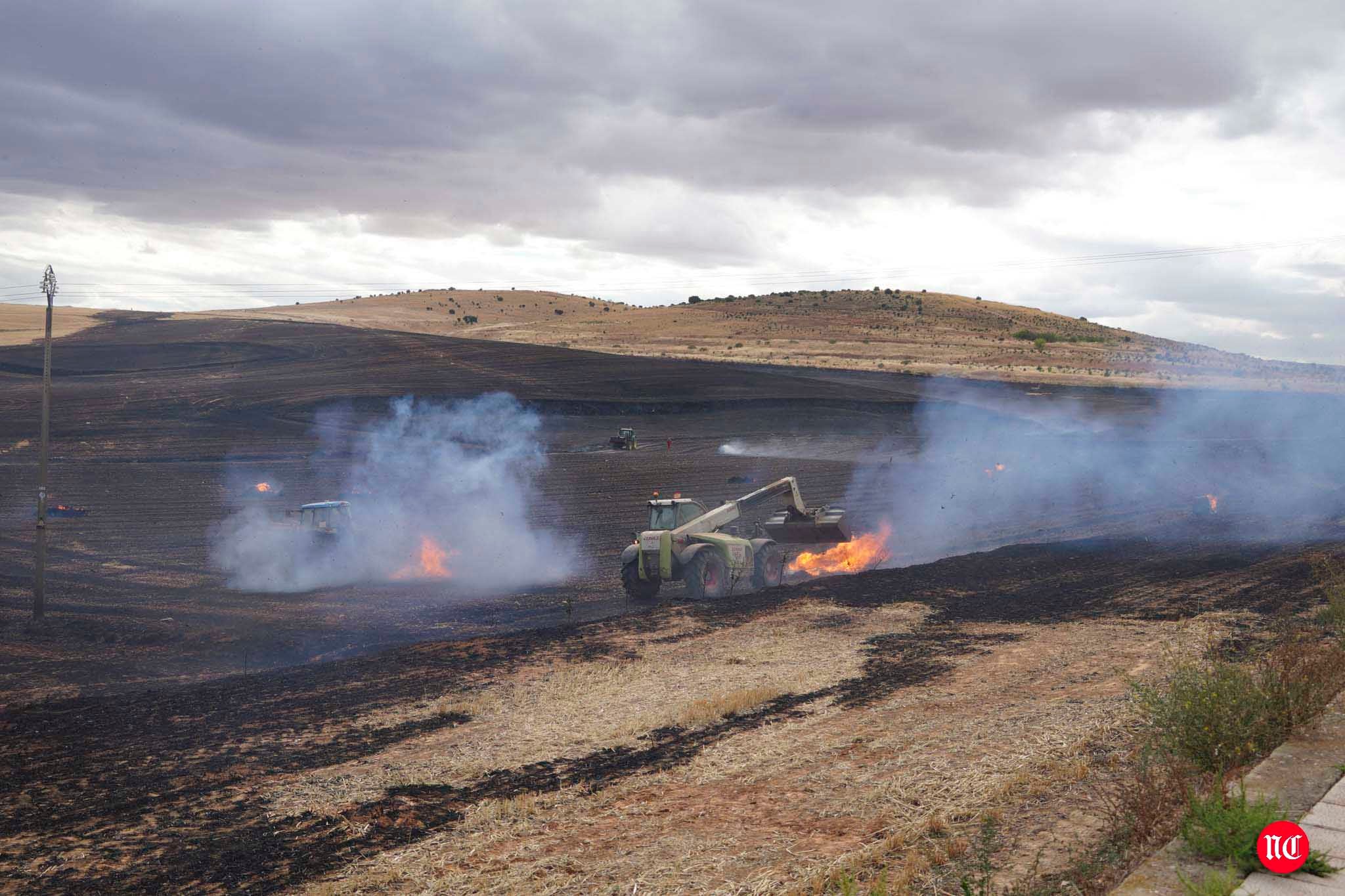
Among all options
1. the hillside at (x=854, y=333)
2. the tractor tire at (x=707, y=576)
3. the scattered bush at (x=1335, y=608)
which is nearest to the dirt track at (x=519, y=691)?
the tractor tire at (x=707, y=576)

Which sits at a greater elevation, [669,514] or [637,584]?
[669,514]

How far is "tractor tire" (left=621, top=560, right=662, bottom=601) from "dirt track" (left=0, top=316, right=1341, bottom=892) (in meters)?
0.65

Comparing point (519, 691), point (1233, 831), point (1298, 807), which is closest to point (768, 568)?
point (519, 691)

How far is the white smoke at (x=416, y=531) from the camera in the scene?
1087 inches

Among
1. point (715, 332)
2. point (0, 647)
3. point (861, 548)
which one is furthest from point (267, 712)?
point (715, 332)

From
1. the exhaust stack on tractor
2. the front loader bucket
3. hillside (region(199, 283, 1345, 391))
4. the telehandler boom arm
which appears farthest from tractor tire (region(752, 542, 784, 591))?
hillside (region(199, 283, 1345, 391))

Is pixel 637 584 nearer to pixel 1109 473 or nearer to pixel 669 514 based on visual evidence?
pixel 669 514

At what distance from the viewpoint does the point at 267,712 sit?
1518 cm

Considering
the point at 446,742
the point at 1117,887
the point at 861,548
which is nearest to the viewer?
the point at 1117,887

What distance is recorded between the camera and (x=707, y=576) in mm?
24766

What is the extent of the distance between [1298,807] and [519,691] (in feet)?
36.8

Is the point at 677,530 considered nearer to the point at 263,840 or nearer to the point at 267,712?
the point at 267,712

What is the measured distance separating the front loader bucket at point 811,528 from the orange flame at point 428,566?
359 inches

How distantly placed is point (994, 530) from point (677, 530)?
51.9ft
